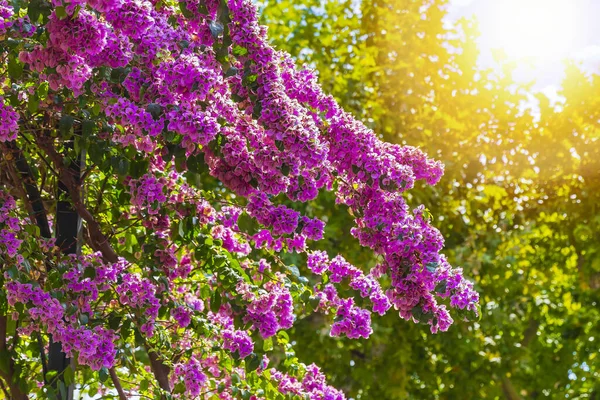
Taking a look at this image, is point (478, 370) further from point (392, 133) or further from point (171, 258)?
point (171, 258)

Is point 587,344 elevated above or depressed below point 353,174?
above

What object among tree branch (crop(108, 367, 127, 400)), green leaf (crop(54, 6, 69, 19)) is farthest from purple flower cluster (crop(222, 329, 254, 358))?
green leaf (crop(54, 6, 69, 19))

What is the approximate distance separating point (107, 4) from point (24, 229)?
4.56ft

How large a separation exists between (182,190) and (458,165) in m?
5.98

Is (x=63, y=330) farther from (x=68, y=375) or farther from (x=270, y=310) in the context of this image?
(x=270, y=310)

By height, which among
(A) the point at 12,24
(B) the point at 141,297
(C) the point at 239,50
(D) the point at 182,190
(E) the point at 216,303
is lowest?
(B) the point at 141,297

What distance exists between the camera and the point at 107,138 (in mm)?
3773

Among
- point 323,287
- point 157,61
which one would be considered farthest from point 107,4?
point 323,287

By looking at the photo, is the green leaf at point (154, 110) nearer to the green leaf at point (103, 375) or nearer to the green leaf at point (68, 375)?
the green leaf at point (103, 375)

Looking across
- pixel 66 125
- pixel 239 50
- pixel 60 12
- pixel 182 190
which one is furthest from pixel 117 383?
pixel 60 12

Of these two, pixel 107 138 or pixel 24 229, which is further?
pixel 24 229

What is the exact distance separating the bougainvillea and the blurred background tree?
4804 mm

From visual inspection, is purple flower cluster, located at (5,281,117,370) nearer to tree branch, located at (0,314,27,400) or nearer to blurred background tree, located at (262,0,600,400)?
tree branch, located at (0,314,27,400)

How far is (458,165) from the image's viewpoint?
9852 millimetres
